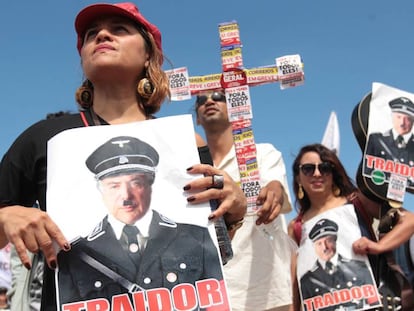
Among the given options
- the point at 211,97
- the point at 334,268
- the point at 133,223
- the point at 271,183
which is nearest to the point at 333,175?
the point at 334,268

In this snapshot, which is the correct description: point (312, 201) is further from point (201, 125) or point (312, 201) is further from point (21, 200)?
point (21, 200)

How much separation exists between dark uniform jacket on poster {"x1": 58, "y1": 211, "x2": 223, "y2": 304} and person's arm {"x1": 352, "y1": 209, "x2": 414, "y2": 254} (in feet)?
5.90

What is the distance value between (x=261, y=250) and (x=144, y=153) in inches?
65.0

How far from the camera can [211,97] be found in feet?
13.2

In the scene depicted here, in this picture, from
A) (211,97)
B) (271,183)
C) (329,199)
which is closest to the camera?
(271,183)

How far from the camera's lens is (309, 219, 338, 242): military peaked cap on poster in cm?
314

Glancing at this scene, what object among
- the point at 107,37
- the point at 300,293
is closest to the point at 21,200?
the point at 107,37

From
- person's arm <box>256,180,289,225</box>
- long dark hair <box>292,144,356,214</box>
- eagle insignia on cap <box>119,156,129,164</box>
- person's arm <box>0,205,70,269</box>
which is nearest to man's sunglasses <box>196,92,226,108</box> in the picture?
long dark hair <box>292,144,356,214</box>

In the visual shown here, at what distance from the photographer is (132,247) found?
4.54ft

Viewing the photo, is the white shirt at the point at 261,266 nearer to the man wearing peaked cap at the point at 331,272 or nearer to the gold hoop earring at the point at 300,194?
the man wearing peaked cap at the point at 331,272

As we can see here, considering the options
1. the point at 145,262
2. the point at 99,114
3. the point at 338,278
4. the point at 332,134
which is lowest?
the point at 338,278

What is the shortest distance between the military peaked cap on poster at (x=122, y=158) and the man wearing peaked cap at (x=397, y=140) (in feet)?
6.42

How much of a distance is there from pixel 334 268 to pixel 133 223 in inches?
74.4

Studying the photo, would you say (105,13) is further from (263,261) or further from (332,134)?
(332,134)
